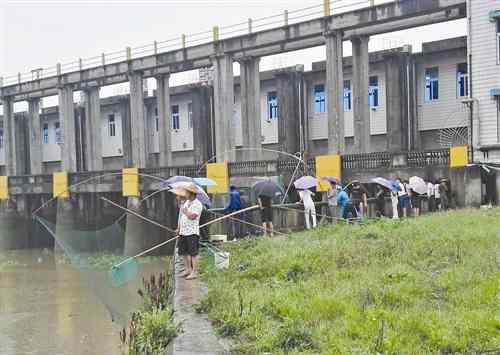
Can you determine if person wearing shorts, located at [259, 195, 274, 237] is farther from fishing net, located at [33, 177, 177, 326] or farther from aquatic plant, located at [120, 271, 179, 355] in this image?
aquatic plant, located at [120, 271, 179, 355]

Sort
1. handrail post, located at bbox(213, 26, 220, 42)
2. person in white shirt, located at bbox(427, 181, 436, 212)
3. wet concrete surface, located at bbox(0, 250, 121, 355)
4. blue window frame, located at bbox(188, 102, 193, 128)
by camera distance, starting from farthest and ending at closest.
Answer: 1. blue window frame, located at bbox(188, 102, 193, 128)
2. handrail post, located at bbox(213, 26, 220, 42)
3. person in white shirt, located at bbox(427, 181, 436, 212)
4. wet concrete surface, located at bbox(0, 250, 121, 355)

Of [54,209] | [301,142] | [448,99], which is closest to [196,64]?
[301,142]

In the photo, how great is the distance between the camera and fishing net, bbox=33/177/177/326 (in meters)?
11.1

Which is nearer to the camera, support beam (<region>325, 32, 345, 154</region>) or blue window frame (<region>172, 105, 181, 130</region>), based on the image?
support beam (<region>325, 32, 345, 154</region>)

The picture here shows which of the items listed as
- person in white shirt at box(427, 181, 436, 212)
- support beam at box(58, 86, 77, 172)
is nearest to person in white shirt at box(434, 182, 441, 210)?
person in white shirt at box(427, 181, 436, 212)

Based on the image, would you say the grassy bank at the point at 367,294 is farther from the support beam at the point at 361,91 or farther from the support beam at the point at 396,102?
the support beam at the point at 396,102

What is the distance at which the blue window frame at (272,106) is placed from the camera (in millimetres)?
35781

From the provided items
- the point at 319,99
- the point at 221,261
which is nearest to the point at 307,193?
the point at 221,261

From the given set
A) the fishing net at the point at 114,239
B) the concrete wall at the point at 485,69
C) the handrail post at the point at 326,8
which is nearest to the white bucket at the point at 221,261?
the fishing net at the point at 114,239

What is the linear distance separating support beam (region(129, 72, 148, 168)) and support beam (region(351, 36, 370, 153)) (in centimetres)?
1069

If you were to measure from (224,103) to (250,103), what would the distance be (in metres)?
1.56

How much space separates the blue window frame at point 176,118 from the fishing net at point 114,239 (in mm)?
8597

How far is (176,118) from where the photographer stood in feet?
133

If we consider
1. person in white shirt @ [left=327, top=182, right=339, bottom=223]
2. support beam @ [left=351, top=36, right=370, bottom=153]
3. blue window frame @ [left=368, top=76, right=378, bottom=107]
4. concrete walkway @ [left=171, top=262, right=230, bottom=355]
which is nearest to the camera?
concrete walkway @ [left=171, top=262, right=230, bottom=355]
